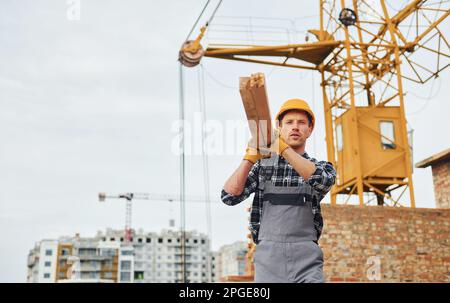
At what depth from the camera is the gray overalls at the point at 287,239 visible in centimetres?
231

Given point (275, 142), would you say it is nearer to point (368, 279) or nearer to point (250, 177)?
point (250, 177)

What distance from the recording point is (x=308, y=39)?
666 inches

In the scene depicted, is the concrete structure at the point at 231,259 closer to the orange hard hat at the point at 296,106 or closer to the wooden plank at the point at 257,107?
the orange hard hat at the point at 296,106

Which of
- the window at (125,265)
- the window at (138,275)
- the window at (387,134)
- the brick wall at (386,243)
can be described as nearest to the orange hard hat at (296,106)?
the brick wall at (386,243)

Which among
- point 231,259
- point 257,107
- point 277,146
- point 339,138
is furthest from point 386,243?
point 231,259

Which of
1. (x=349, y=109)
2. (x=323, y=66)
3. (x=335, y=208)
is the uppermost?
(x=323, y=66)

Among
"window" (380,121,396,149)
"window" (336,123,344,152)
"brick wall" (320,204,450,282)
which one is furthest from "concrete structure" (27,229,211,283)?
"brick wall" (320,204,450,282)

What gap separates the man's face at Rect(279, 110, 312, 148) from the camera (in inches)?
98.1

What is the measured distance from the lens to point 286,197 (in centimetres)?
242

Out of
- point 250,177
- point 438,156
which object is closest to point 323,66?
point 438,156

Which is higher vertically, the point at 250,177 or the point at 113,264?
the point at 113,264

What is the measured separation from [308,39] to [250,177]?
49.8 ft
